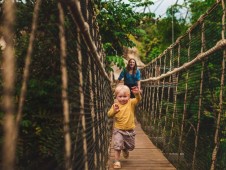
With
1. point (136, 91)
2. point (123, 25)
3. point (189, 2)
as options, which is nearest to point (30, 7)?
point (136, 91)

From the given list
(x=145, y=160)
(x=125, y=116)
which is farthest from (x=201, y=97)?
(x=145, y=160)

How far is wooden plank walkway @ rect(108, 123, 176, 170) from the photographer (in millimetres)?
3810

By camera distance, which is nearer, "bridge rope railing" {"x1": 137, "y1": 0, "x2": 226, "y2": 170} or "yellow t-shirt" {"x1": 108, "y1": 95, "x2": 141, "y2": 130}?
"bridge rope railing" {"x1": 137, "y1": 0, "x2": 226, "y2": 170}

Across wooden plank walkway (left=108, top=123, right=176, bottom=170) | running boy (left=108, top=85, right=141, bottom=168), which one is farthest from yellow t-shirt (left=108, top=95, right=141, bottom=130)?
wooden plank walkway (left=108, top=123, right=176, bottom=170)

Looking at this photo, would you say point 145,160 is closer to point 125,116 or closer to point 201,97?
point 125,116

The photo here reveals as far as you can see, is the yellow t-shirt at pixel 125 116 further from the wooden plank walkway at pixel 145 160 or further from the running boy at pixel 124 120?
the wooden plank walkway at pixel 145 160

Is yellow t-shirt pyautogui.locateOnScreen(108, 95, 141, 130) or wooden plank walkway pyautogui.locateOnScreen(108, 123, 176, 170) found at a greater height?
yellow t-shirt pyautogui.locateOnScreen(108, 95, 141, 130)

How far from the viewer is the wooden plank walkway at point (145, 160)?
3.81 meters

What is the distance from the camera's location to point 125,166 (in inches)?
153

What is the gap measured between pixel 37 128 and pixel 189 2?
12.9 meters

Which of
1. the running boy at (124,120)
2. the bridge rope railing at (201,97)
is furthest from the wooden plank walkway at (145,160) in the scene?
the running boy at (124,120)

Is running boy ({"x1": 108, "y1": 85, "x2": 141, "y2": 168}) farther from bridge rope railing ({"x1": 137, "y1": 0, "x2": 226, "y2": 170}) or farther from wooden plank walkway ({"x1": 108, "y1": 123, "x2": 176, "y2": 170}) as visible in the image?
bridge rope railing ({"x1": 137, "y1": 0, "x2": 226, "y2": 170})

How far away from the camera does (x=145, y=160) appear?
4172mm

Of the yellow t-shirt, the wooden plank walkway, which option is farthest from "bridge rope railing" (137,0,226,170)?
the yellow t-shirt
